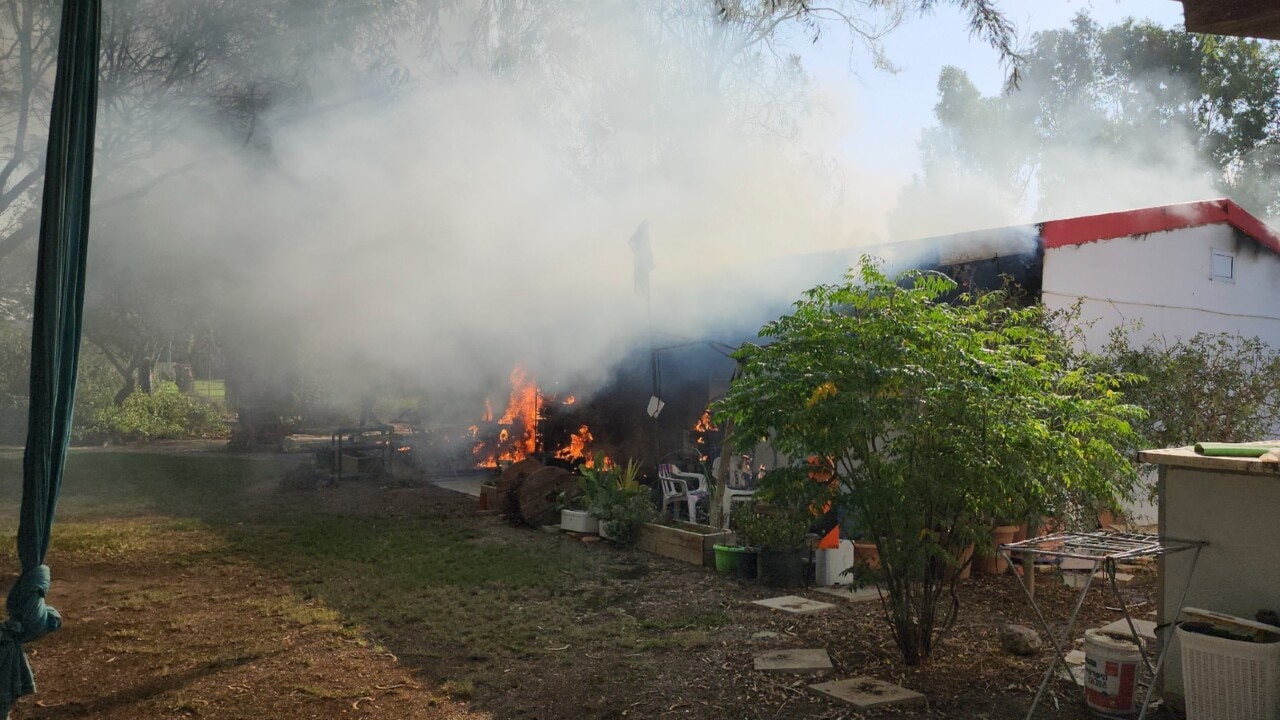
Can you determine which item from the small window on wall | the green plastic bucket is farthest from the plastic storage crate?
the small window on wall

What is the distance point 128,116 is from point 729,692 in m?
8.67

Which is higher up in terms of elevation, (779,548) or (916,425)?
(916,425)

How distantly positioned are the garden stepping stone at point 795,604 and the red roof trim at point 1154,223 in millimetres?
4681

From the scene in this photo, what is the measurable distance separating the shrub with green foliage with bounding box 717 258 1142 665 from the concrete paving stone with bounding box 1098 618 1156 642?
51.4 inches

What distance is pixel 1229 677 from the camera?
12.6 feet

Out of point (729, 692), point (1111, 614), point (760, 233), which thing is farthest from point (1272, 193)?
point (729, 692)

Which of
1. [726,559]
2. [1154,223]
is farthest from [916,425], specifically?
[1154,223]

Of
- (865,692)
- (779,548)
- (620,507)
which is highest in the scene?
(620,507)

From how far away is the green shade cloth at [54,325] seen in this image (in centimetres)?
319

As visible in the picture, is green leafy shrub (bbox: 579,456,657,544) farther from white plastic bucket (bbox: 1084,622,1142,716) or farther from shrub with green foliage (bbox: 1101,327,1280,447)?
white plastic bucket (bbox: 1084,622,1142,716)

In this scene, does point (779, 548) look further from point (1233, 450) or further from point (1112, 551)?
point (1233, 450)

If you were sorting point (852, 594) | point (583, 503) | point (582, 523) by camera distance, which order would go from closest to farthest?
point (852, 594) → point (582, 523) → point (583, 503)

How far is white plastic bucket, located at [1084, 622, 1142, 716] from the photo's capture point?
438 centimetres

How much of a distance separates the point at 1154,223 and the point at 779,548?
21.2ft
